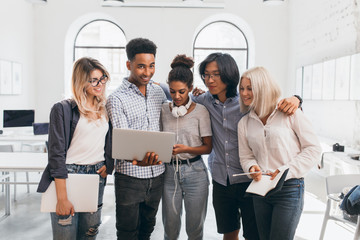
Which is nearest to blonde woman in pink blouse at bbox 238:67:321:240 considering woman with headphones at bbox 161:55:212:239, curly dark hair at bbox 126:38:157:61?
woman with headphones at bbox 161:55:212:239

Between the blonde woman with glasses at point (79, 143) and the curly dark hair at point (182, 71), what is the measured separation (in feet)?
1.23

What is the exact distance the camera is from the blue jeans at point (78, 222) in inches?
60.9

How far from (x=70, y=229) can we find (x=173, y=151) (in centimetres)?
67

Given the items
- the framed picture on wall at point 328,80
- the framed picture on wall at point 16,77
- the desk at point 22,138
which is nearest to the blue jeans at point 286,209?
the framed picture on wall at point 328,80

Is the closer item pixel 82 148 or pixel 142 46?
pixel 82 148

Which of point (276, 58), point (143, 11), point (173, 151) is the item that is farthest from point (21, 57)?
point (173, 151)

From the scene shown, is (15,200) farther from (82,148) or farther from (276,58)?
(276,58)

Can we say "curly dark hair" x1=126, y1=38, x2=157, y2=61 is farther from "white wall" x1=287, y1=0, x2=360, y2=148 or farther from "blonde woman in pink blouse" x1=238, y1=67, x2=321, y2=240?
"white wall" x1=287, y1=0, x2=360, y2=148

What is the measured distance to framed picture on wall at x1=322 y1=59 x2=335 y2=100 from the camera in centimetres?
453

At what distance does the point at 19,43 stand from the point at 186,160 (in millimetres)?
5933

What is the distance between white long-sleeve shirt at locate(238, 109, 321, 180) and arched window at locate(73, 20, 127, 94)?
619 cm

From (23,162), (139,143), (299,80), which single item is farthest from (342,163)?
(23,162)

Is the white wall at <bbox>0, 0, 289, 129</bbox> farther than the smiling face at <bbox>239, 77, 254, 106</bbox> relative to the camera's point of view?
Yes

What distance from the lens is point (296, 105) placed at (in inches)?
60.6
